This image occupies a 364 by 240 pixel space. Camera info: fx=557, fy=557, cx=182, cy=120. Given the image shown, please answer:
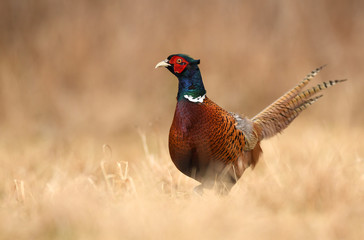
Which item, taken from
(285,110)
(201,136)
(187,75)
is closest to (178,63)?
(187,75)

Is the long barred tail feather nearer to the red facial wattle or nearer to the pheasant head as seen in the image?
the pheasant head

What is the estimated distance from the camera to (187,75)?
11.6 ft

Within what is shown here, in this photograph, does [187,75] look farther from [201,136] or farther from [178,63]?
[201,136]

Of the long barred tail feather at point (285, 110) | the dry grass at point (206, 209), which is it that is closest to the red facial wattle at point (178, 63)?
the dry grass at point (206, 209)

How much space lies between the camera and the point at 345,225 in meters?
2.55

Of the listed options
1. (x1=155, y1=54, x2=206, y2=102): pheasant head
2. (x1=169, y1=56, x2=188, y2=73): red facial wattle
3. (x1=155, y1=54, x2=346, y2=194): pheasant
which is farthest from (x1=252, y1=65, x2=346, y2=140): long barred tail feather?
(x1=169, y1=56, x2=188, y2=73): red facial wattle

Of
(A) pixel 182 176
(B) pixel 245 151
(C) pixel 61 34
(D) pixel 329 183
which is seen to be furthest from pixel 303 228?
(C) pixel 61 34

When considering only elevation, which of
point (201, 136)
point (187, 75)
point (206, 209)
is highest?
point (187, 75)

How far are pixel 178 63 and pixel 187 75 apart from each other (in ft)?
0.31

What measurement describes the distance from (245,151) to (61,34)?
386 cm

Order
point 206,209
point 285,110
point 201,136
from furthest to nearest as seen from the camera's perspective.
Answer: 1. point 285,110
2. point 201,136
3. point 206,209

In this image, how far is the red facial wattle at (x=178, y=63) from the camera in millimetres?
3508

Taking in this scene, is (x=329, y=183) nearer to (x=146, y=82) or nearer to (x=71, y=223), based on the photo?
(x=71, y=223)

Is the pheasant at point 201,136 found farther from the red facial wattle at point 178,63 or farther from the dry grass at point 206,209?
the dry grass at point 206,209
